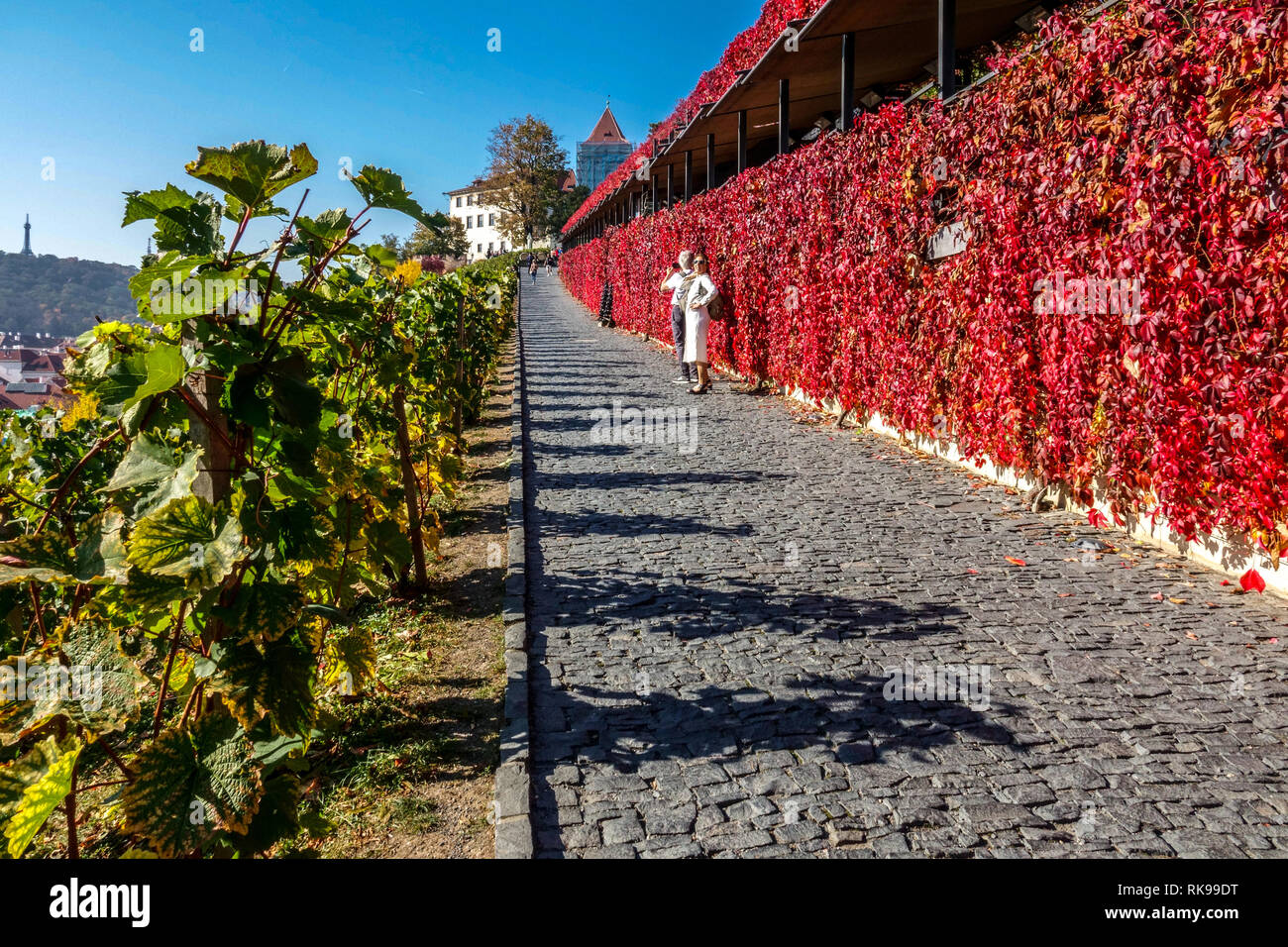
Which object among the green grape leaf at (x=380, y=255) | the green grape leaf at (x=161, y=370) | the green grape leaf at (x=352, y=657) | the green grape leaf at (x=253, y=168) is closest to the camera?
the green grape leaf at (x=161, y=370)

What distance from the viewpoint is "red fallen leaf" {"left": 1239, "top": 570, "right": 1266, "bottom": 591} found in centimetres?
475

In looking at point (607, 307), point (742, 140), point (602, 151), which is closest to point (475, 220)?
point (602, 151)

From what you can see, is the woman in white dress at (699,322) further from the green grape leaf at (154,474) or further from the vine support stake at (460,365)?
the green grape leaf at (154,474)

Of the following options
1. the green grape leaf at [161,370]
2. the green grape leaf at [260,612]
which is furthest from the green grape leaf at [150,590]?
the green grape leaf at [161,370]

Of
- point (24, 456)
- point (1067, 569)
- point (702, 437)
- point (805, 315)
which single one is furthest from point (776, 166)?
point (24, 456)

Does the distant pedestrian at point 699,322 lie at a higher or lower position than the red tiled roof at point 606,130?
lower

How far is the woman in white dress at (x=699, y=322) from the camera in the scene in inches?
535

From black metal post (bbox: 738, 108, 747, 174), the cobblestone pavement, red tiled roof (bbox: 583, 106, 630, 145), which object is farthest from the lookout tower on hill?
the cobblestone pavement

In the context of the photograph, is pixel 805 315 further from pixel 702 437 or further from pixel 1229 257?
pixel 1229 257

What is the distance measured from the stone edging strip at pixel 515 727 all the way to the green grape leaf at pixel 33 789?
1173mm

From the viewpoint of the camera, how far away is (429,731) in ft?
11.9

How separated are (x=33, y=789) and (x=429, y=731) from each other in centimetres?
175

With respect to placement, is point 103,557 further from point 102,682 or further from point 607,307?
point 607,307

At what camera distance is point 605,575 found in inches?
210
